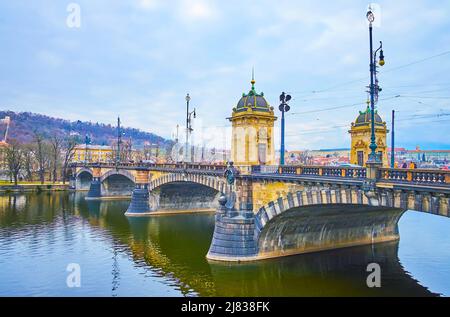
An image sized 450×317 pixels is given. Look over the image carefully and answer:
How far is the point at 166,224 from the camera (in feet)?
146

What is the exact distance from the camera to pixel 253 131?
94.6ft

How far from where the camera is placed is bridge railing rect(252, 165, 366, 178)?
2030 cm

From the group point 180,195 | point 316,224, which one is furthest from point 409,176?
point 180,195

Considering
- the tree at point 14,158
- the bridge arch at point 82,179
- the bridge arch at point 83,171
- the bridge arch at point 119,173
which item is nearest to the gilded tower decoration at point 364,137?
the bridge arch at point 119,173

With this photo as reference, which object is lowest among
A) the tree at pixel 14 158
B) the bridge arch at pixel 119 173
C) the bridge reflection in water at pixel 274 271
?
the bridge reflection in water at pixel 274 271

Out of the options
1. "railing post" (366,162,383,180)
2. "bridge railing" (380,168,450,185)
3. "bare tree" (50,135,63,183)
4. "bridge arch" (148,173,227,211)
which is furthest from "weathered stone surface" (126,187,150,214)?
"bare tree" (50,135,63,183)

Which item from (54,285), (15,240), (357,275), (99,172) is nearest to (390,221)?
(357,275)

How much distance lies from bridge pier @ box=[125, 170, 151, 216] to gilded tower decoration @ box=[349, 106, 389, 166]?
28521 millimetres

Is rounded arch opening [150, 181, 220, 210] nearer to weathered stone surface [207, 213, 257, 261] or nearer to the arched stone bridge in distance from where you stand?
the arched stone bridge in distance

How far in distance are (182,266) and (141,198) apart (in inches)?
1007

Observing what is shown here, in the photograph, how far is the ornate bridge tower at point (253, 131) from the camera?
94.6ft

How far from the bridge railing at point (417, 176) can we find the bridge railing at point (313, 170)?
150cm

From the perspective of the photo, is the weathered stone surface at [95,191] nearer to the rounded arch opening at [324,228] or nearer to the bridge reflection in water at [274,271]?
the bridge reflection in water at [274,271]
